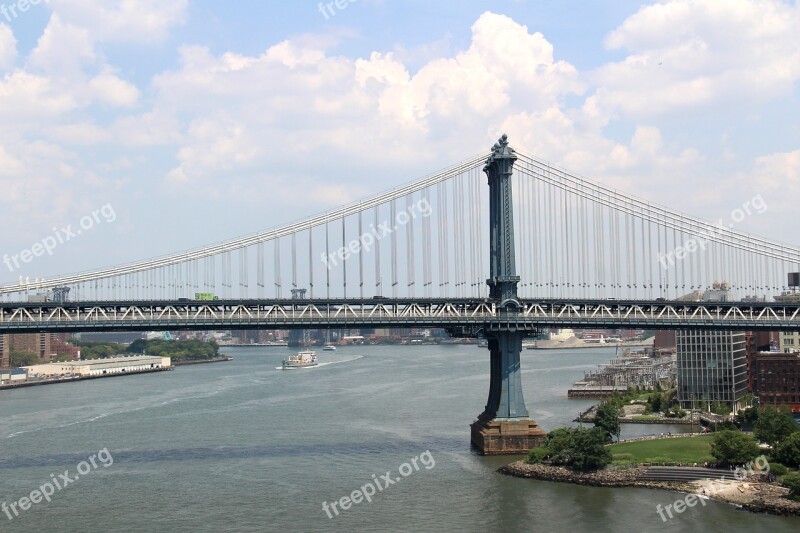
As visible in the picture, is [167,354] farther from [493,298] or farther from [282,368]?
[493,298]

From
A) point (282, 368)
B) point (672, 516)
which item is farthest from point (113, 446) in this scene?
point (282, 368)

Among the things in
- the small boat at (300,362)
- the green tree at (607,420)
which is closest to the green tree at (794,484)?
the green tree at (607,420)

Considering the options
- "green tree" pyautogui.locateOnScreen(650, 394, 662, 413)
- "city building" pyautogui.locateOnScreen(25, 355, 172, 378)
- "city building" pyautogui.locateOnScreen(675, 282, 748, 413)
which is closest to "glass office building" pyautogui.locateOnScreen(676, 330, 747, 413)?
"city building" pyautogui.locateOnScreen(675, 282, 748, 413)

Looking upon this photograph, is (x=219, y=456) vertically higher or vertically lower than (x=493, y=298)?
lower

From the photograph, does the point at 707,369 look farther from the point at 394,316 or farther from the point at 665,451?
the point at 394,316

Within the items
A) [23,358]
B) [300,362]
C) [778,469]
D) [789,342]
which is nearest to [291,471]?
[778,469]

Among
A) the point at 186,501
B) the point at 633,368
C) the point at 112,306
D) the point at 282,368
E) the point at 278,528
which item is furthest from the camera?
the point at 282,368

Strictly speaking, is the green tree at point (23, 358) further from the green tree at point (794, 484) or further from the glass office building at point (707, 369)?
the green tree at point (794, 484)

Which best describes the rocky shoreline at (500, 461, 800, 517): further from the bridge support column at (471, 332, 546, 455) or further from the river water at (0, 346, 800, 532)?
the bridge support column at (471, 332, 546, 455)
